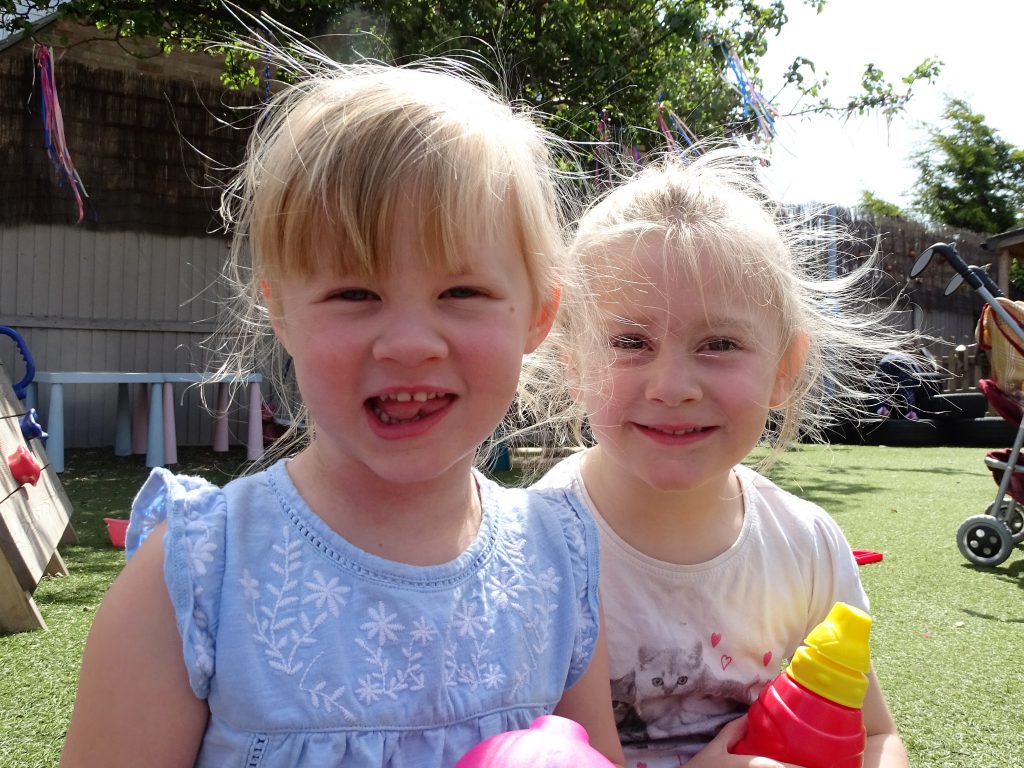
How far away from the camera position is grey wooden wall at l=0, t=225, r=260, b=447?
7996mm

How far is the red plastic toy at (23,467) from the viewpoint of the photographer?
10.8 feet

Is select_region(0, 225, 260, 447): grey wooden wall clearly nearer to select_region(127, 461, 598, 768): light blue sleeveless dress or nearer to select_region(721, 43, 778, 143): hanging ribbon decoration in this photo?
select_region(721, 43, 778, 143): hanging ribbon decoration

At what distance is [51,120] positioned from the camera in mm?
7383

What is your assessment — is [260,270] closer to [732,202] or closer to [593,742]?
[593,742]

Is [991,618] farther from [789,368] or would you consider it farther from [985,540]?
[789,368]

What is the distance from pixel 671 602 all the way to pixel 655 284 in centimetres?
57

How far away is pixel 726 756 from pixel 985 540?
371 cm

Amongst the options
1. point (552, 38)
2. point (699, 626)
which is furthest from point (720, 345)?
point (552, 38)

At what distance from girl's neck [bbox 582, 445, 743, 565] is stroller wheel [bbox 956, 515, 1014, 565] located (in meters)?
3.36

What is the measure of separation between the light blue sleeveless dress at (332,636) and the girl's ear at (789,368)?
678 millimetres

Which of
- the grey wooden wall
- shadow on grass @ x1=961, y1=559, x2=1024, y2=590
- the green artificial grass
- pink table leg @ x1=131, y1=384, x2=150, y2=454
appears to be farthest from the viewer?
the grey wooden wall

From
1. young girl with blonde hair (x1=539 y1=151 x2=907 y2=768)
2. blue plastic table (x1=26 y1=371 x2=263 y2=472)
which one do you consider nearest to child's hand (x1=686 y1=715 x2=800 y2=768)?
young girl with blonde hair (x1=539 y1=151 x2=907 y2=768)

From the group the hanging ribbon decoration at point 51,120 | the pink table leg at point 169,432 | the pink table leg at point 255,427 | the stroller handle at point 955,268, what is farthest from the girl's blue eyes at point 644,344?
the hanging ribbon decoration at point 51,120

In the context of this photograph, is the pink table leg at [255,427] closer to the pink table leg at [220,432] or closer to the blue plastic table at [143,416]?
the blue plastic table at [143,416]
